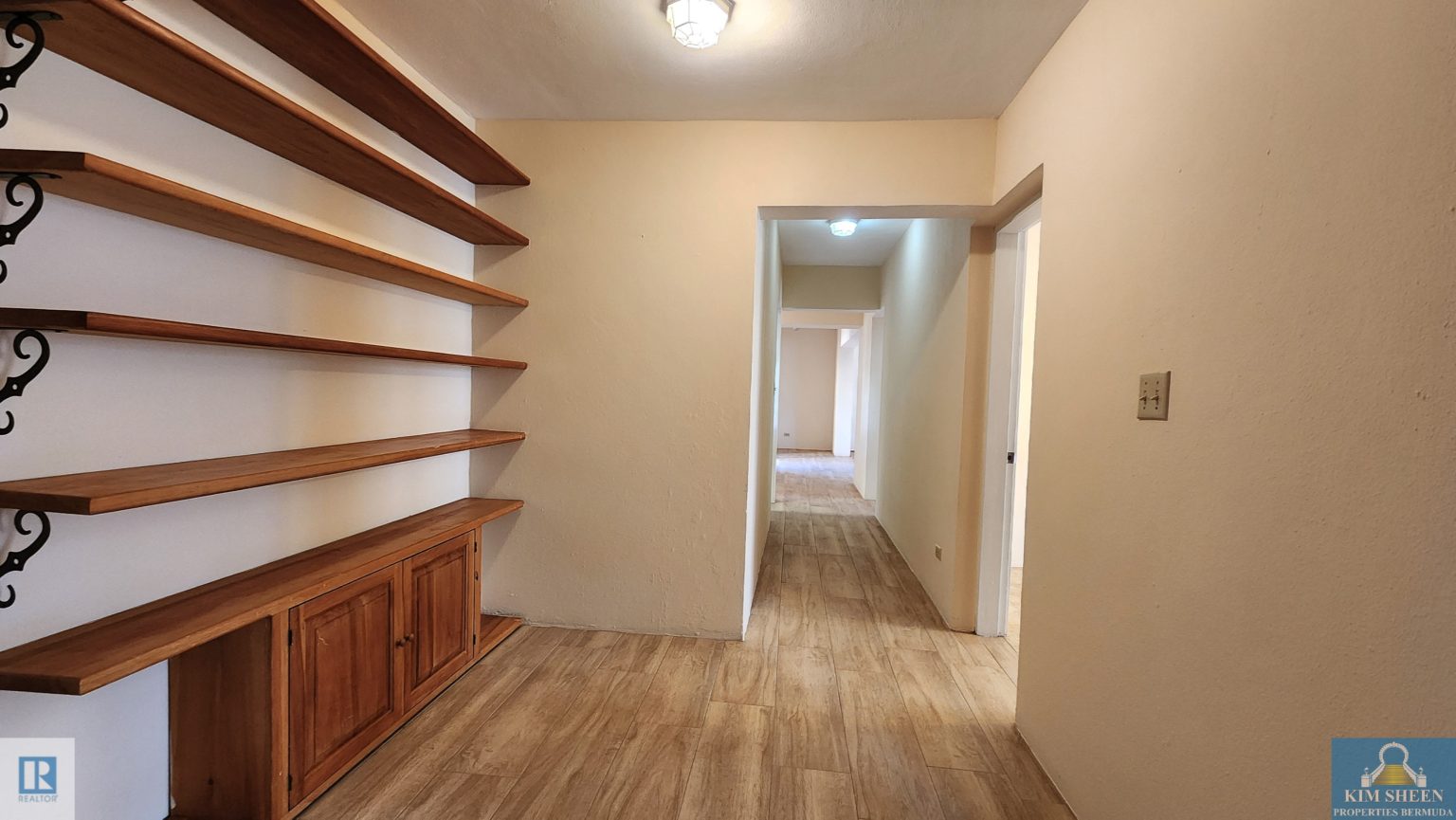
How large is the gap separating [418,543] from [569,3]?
191 centimetres

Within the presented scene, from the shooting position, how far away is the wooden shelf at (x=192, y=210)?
3.14ft

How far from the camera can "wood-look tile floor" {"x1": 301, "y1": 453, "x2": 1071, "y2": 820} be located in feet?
5.11

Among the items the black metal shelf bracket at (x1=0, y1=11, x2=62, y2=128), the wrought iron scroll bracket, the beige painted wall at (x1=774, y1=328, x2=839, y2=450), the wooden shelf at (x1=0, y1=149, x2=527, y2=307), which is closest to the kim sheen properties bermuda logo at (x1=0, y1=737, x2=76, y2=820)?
the wrought iron scroll bracket

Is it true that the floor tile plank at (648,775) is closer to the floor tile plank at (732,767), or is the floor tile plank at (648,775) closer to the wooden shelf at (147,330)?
the floor tile plank at (732,767)

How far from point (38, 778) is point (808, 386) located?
10405 mm

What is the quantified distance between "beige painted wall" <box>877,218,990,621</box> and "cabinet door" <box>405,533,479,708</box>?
2.34 metres

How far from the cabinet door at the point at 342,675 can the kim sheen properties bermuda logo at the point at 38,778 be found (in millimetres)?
394

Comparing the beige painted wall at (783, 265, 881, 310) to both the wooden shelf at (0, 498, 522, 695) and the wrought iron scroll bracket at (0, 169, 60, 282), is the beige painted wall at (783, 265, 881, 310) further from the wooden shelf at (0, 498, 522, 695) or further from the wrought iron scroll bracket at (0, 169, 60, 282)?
the wrought iron scroll bracket at (0, 169, 60, 282)

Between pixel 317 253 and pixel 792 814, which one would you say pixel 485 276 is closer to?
pixel 317 253

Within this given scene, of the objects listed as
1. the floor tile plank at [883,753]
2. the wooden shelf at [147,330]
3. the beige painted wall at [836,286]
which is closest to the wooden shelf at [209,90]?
the wooden shelf at [147,330]

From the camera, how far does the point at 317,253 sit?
5.27 feet

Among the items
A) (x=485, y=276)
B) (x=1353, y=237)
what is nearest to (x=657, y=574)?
(x=485, y=276)

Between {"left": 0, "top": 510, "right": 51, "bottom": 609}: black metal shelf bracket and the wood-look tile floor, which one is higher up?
{"left": 0, "top": 510, "right": 51, "bottom": 609}: black metal shelf bracket

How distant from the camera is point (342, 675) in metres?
1.59
